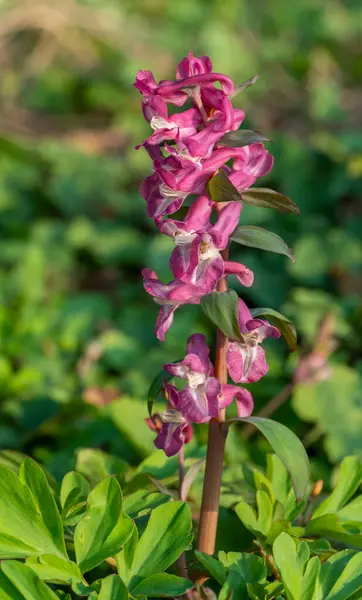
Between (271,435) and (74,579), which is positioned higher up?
(271,435)

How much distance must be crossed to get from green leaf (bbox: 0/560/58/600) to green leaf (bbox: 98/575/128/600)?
0.22 ft

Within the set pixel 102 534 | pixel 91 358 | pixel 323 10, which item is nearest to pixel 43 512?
pixel 102 534

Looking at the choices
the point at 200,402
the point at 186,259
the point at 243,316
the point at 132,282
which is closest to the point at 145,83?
the point at 186,259

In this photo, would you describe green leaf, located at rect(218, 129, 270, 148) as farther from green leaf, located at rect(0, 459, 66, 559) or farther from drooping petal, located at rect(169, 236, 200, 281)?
green leaf, located at rect(0, 459, 66, 559)

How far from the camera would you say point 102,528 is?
1.22 meters

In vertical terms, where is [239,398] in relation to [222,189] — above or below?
below

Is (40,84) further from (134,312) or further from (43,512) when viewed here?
(43,512)

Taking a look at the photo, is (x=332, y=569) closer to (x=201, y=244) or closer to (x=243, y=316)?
(x=243, y=316)

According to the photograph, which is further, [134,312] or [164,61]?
[164,61]

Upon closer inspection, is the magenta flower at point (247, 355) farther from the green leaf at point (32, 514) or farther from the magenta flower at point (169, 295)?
the green leaf at point (32, 514)

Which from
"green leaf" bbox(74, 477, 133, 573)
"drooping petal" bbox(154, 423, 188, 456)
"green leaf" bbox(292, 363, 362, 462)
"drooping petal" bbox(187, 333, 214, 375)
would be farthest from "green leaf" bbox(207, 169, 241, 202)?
"green leaf" bbox(292, 363, 362, 462)

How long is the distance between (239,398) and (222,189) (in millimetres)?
351

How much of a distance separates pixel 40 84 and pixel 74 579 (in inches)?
187

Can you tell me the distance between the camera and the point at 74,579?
1.18 metres
